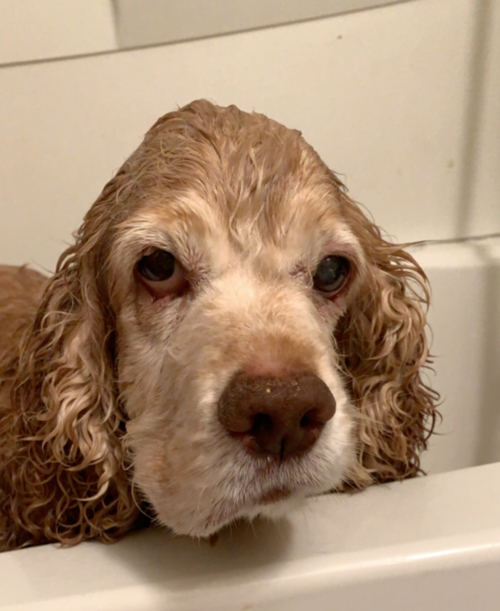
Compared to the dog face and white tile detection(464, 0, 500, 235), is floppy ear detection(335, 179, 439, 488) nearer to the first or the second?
the dog face

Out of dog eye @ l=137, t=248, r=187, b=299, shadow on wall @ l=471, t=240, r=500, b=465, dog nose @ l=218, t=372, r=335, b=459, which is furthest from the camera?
shadow on wall @ l=471, t=240, r=500, b=465

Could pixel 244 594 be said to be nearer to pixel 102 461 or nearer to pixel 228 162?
pixel 102 461

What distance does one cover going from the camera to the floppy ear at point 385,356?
97 centimetres

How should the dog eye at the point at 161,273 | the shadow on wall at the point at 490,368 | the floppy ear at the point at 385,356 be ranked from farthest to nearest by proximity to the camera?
1. the shadow on wall at the point at 490,368
2. the floppy ear at the point at 385,356
3. the dog eye at the point at 161,273

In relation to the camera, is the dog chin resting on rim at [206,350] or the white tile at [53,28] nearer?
the dog chin resting on rim at [206,350]

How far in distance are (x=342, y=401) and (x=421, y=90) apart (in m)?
1.08

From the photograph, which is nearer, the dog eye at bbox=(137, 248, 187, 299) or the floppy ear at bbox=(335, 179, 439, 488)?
the dog eye at bbox=(137, 248, 187, 299)

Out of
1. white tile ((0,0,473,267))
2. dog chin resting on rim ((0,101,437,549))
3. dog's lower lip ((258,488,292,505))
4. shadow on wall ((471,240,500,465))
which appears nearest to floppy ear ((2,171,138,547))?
dog chin resting on rim ((0,101,437,549))

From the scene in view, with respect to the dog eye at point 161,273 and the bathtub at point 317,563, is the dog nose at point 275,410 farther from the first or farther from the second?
the dog eye at point 161,273

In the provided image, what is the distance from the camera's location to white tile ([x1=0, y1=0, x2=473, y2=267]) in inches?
60.5

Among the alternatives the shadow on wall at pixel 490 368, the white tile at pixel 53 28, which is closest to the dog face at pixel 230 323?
the shadow on wall at pixel 490 368

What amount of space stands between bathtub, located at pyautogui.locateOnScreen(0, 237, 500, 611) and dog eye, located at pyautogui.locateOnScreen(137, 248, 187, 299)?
1.01 feet

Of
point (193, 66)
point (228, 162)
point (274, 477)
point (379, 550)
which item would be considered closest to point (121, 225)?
point (228, 162)

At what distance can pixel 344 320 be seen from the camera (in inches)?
40.1
